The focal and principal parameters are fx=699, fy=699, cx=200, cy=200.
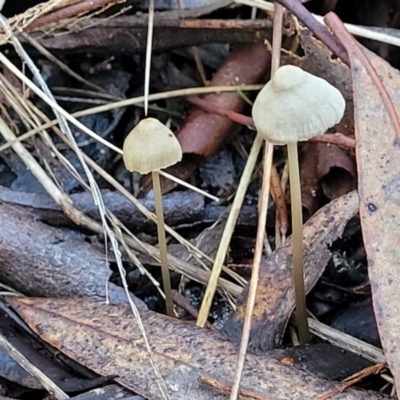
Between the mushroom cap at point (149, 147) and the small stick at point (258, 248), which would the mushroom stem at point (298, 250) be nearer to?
the small stick at point (258, 248)

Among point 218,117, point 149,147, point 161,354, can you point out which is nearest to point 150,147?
point 149,147

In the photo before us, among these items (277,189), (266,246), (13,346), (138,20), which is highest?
(138,20)

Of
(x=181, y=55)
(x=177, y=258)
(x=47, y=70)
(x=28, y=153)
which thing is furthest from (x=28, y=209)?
(x=181, y=55)

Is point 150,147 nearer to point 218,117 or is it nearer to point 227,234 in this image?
point 227,234

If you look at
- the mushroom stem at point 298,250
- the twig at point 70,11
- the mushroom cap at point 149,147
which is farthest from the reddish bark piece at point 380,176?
the twig at point 70,11

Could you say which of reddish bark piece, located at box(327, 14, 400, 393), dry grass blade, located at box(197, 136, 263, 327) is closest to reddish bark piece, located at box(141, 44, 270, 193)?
dry grass blade, located at box(197, 136, 263, 327)

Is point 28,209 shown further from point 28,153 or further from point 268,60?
point 268,60
